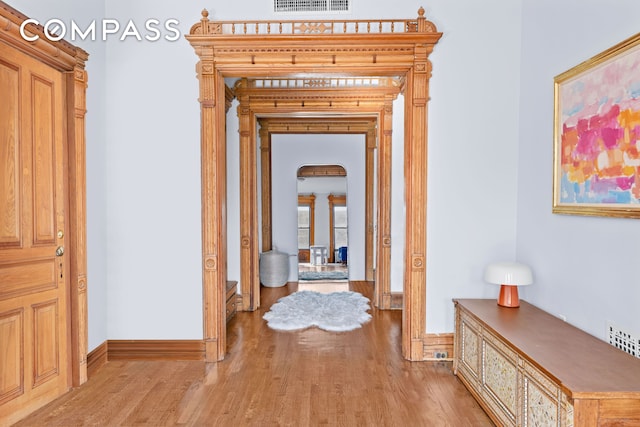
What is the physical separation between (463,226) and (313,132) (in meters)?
3.91

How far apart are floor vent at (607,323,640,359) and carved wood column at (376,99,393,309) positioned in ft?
10.1

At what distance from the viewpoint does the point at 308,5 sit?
3557 millimetres

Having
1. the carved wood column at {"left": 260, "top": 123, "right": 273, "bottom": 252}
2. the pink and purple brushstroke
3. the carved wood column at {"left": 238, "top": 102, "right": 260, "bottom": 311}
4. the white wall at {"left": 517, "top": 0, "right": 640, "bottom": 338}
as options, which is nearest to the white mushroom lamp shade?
the white wall at {"left": 517, "top": 0, "right": 640, "bottom": 338}

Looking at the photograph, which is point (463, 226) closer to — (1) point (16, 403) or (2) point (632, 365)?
(2) point (632, 365)

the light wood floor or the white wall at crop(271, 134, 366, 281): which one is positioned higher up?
the white wall at crop(271, 134, 366, 281)

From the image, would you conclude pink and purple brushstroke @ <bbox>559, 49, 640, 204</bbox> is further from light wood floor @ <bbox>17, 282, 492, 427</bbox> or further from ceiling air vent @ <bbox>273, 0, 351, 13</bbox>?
ceiling air vent @ <bbox>273, 0, 351, 13</bbox>

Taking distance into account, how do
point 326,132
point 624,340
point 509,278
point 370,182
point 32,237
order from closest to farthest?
point 624,340 → point 32,237 → point 509,278 → point 370,182 → point 326,132

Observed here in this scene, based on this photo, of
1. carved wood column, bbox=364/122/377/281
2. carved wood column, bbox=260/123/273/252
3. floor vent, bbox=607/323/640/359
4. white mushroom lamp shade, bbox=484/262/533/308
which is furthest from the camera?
carved wood column, bbox=260/123/273/252

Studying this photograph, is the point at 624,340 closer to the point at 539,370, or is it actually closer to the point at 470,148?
the point at 539,370

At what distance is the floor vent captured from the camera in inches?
84.8

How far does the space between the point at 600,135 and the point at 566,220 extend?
0.65 meters

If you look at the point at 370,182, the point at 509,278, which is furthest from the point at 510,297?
the point at 370,182

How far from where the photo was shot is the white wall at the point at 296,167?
7.16 m

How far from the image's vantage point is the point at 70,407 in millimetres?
2799
